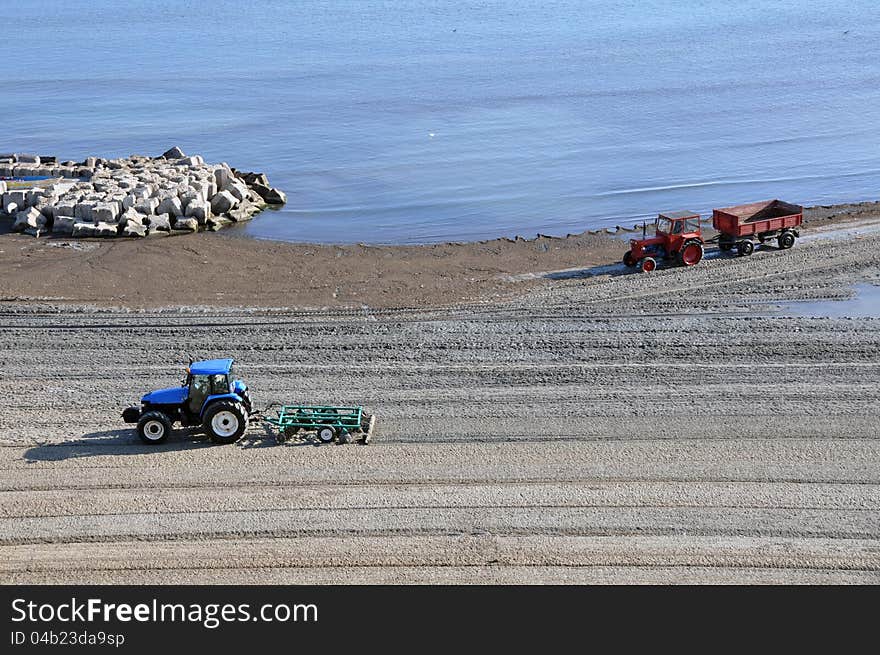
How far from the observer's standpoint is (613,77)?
60.6 meters

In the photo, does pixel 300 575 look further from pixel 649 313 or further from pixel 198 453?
pixel 649 313

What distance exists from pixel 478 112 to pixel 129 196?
2425 centimetres

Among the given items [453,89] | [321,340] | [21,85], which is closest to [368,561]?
[321,340]

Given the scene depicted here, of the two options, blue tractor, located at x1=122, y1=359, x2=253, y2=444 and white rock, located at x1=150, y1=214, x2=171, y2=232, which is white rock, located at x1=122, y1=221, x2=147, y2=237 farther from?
blue tractor, located at x1=122, y1=359, x2=253, y2=444

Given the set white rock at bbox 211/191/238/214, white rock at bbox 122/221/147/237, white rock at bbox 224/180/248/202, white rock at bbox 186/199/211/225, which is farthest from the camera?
white rock at bbox 224/180/248/202

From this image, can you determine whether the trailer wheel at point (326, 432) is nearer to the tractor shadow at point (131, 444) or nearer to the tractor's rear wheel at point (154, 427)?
the tractor shadow at point (131, 444)

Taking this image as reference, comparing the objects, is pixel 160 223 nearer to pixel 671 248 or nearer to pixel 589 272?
pixel 589 272

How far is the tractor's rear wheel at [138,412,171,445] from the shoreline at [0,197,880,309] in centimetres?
792

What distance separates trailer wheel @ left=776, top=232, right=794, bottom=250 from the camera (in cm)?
2633

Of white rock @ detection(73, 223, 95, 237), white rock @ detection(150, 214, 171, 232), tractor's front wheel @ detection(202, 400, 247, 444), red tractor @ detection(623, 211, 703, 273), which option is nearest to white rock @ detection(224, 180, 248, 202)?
white rock @ detection(150, 214, 171, 232)

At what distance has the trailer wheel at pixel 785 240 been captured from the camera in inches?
1037

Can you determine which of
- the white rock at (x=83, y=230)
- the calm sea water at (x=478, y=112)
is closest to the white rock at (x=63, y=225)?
the white rock at (x=83, y=230)

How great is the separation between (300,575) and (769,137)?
37528mm

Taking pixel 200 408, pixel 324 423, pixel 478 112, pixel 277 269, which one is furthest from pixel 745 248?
pixel 478 112
